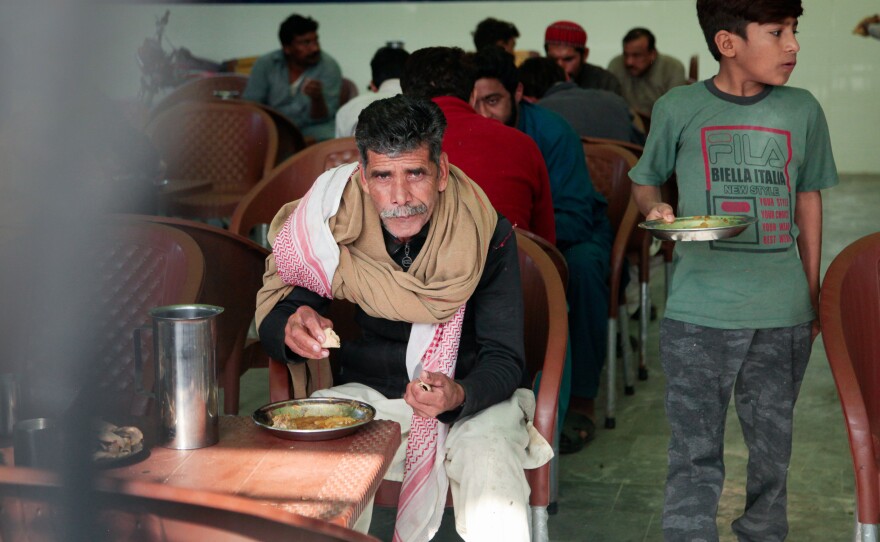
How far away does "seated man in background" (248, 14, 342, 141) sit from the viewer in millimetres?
6500

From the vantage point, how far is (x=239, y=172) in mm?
5117

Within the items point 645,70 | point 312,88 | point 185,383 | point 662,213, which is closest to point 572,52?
point 312,88

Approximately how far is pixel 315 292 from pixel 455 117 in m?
1.10

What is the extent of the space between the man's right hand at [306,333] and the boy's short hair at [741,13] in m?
1.06

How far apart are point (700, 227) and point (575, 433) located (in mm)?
1741

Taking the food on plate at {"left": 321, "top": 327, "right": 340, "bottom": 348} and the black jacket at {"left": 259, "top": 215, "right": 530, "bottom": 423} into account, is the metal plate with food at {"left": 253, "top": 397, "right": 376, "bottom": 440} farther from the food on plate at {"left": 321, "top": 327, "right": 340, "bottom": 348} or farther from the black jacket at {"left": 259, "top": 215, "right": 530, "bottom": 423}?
the black jacket at {"left": 259, "top": 215, "right": 530, "bottom": 423}

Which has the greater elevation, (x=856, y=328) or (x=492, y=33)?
(x=492, y=33)

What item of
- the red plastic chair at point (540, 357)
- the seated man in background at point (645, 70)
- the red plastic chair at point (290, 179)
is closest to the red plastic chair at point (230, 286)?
the red plastic chair at point (540, 357)

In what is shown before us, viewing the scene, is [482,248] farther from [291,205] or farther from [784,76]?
A: [784,76]

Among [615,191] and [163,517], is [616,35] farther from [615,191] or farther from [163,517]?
[163,517]

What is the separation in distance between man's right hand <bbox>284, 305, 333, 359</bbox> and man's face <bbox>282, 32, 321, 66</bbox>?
4665 mm

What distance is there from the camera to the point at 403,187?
2145mm

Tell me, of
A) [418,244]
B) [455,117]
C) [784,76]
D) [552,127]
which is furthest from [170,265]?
[552,127]

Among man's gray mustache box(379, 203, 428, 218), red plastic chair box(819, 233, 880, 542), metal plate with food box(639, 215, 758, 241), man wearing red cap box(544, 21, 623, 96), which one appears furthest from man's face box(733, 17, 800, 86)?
man wearing red cap box(544, 21, 623, 96)
